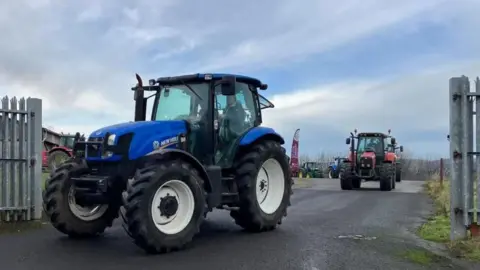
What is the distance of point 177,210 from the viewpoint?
7180mm

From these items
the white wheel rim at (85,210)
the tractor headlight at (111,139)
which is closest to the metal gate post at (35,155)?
the white wheel rim at (85,210)

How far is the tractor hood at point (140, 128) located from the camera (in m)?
7.43

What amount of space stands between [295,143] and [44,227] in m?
27.4

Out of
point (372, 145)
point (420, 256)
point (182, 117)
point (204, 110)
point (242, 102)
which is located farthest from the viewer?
point (372, 145)

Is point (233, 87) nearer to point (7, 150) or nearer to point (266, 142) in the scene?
point (266, 142)

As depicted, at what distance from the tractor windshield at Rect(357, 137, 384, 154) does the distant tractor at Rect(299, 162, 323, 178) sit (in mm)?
23163

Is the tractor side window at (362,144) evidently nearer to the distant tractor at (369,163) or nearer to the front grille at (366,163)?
the distant tractor at (369,163)

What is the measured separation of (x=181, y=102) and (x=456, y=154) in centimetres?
416

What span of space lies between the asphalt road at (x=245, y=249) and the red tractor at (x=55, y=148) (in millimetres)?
12925

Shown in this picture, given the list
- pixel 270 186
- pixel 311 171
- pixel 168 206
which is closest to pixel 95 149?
pixel 168 206

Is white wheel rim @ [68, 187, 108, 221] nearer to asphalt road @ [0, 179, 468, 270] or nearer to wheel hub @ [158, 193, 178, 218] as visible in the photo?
asphalt road @ [0, 179, 468, 270]

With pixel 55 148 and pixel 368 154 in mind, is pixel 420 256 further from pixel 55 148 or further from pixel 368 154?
pixel 55 148

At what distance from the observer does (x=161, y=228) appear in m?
6.95

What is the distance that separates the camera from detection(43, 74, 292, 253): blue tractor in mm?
6918
